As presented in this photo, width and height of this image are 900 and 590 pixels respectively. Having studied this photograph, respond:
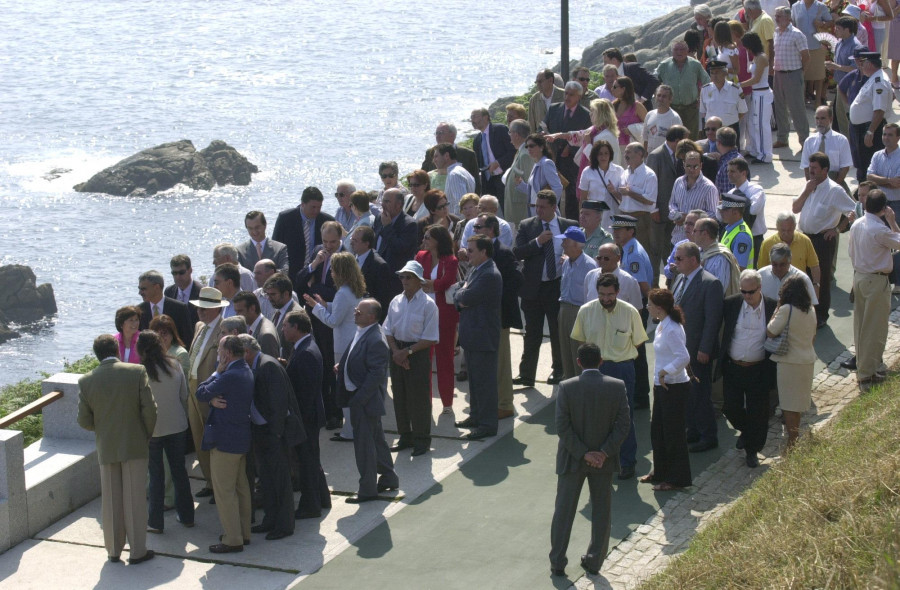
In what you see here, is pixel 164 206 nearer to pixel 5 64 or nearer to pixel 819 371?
pixel 5 64

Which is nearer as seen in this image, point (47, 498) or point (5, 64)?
point (47, 498)

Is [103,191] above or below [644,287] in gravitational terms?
below

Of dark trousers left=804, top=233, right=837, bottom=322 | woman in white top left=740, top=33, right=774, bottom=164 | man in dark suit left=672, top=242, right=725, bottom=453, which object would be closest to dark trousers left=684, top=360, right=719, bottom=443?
man in dark suit left=672, top=242, right=725, bottom=453

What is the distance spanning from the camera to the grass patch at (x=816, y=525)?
7324 millimetres

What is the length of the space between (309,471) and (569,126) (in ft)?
22.6

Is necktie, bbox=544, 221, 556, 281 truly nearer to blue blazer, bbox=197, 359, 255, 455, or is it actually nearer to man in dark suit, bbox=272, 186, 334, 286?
man in dark suit, bbox=272, 186, 334, 286

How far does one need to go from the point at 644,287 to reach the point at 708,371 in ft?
4.01

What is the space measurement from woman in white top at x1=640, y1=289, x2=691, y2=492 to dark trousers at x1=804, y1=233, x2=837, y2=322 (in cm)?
369

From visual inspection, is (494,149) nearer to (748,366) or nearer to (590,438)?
(748,366)

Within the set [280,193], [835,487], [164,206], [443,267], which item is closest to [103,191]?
[164,206]

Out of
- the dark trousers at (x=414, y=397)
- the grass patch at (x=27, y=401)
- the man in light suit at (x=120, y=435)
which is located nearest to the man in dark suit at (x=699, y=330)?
the dark trousers at (x=414, y=397)

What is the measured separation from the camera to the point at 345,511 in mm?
9977

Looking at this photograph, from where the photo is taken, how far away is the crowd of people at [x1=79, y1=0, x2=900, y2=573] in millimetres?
9320

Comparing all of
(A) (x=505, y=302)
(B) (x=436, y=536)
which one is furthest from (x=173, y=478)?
(A) (x=505, y=302)
